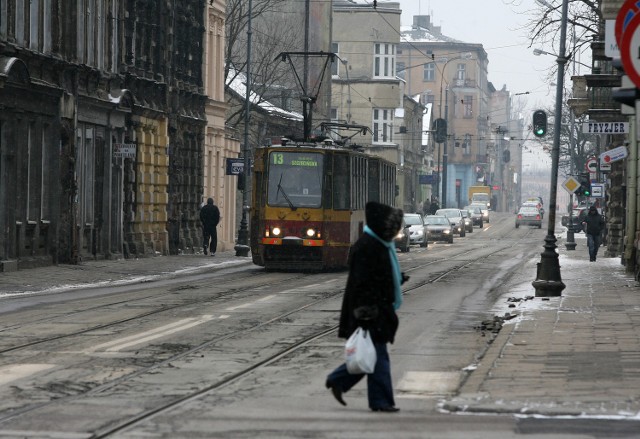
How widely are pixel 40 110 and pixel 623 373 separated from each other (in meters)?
24.3

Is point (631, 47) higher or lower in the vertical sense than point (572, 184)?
higher

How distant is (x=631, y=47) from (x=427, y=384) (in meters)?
4.42

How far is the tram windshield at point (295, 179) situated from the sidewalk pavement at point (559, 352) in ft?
15.5

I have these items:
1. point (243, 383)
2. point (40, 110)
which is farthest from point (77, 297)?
point (243, 383)

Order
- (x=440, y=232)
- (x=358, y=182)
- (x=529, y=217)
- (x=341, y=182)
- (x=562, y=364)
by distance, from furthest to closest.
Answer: (x=529, y=217) → (x=440, y=232) → (x=358, y=182) → (x=341, y=182) → (x=562, y=364)

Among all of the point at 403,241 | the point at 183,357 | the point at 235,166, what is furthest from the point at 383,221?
the point at 403,241

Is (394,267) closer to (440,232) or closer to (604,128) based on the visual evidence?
(604,128)

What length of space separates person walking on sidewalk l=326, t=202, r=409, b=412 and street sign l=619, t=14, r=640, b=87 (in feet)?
7.01

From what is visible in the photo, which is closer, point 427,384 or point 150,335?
point 427,384

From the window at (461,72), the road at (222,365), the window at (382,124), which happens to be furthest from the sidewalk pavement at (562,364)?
the window at (461,72)

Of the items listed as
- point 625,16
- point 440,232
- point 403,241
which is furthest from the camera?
point 440,232

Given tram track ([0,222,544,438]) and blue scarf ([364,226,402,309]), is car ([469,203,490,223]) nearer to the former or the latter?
tram track ([0,222,544,438])

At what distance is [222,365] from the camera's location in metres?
14.9

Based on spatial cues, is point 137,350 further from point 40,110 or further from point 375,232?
point 40,110
